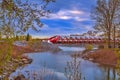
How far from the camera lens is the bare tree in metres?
40.7

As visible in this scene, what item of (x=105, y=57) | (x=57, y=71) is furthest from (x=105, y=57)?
(x=57, y=71)

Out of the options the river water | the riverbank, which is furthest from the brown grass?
the river water

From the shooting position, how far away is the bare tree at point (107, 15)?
40.7 m

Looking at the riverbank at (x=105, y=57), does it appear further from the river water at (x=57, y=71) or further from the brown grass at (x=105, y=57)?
the river water at (x=57, y=71)

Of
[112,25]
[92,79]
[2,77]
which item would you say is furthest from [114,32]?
[2,77]

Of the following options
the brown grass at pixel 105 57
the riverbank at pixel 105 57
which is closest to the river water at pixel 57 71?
the riverbank at pixel 105 57

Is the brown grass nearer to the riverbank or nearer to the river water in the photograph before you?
the riverbank

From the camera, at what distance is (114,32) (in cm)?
4006

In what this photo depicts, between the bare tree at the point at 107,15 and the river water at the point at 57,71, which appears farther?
the bare tree at the point at 107,15

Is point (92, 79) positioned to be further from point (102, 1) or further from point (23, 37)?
point (102, 1)

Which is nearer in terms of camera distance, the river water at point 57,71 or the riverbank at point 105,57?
the river water at point 57,71

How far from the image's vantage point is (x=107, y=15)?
41.0 meters

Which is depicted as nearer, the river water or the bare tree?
the river water

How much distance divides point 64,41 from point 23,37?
2246 inches
